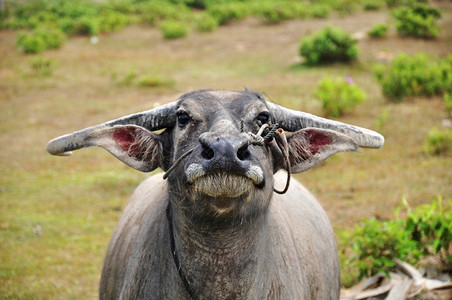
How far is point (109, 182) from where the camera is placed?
9.24m

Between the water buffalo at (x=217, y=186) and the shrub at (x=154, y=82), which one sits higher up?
the water buffalo at (x=217, y=186)

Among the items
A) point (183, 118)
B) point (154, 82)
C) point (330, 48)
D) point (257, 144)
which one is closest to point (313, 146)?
point (257, 144)

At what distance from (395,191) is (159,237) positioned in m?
5.85

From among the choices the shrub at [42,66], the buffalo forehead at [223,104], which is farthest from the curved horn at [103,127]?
the shrub at [42,66]

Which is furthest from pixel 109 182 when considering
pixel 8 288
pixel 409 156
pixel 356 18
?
pixel 356 18

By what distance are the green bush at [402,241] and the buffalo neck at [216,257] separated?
8.88 feet

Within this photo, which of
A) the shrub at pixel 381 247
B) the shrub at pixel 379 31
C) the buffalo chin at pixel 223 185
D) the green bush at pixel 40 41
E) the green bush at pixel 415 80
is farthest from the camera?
the green bush at pixel 40 41

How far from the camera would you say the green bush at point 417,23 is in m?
18.8

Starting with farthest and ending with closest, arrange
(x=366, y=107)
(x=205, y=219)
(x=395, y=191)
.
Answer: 1. (x=366, y=107)
2. (x=395, y=191)
3. (x=205, y=219)

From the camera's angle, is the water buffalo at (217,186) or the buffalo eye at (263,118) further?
the buffalo eye at (263,118)

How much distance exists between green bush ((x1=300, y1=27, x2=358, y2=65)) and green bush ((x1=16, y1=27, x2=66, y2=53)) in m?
9.62

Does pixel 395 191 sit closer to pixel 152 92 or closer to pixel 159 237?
pixel 159 237

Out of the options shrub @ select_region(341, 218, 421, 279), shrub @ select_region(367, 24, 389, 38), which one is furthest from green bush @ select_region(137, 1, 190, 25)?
shrub @ select_region(341, 218, 421, 279)

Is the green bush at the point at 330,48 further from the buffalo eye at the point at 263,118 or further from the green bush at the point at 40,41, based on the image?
the buffalo eye at the point at 263,118
